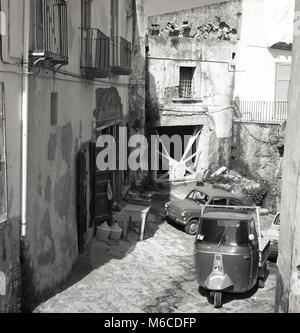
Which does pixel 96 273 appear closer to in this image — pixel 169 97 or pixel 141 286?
pixel 141 286

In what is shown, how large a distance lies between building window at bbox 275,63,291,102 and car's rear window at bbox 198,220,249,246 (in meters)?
12.9

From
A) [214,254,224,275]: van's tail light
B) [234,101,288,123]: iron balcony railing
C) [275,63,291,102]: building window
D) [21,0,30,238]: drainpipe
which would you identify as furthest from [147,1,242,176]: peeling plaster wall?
[21,0,30,238]: drainpipe

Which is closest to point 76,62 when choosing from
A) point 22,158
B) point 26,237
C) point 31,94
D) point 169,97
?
point 31,94

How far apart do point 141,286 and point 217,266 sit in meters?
1.92

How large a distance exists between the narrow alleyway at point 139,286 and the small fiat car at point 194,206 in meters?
1.81

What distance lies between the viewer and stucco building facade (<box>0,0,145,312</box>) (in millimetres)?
8008

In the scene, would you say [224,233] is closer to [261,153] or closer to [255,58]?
[261,153]

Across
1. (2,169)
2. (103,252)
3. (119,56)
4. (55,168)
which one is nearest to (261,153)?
(119,56)

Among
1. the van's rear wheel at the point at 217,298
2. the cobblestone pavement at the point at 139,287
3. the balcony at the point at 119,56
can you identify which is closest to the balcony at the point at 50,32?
the cobblestone pavement at the point at 139,287

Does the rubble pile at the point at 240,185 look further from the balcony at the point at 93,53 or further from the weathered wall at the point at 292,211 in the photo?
the weathered wall at the point at 292,211

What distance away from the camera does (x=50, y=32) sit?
9.05 metres

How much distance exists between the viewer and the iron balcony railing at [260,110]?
21.9 metres

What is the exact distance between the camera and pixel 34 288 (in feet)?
29.3

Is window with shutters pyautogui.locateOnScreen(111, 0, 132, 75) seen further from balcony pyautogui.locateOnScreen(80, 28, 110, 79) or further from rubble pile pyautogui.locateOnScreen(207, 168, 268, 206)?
rubble pile pyautogui.locateOnScreen(207, 168, 268, 206)
